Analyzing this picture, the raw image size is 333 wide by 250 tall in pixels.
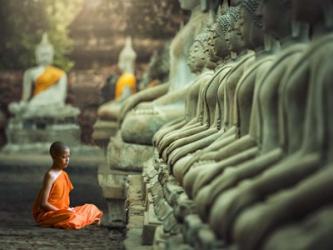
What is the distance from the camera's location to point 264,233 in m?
3.22

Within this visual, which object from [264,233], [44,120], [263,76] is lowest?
[44,120]

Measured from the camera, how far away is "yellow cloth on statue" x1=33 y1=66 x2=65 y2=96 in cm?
2070

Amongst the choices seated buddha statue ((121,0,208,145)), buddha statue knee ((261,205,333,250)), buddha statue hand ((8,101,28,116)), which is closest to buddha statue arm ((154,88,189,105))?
seated buddha statue ((121,0,208,145))

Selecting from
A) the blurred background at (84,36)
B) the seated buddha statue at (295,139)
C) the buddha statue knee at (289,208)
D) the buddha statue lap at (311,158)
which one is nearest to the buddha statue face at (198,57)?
the seated buddha statue at (295,139)

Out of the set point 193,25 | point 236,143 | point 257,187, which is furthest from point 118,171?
point 257,187

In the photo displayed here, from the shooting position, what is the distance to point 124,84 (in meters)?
21.0

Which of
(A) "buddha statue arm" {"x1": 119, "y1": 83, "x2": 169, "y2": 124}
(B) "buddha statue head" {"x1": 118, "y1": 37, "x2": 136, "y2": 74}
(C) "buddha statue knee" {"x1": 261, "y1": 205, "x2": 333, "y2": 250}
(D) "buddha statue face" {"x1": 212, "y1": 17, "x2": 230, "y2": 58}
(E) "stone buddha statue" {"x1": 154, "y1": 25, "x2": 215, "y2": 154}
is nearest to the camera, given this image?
(C) "buddha statue knee" {"x1": 261, "y1": 205, "x2": 333, "y2": 250}

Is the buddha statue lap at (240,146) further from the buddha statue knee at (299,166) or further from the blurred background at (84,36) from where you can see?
the blurred background at (84,36)

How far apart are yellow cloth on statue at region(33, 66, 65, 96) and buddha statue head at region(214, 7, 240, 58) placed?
13523 mm

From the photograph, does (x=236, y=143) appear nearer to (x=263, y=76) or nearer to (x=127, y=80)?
(x=263, y=76)

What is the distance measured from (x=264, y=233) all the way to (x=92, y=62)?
1860 cm

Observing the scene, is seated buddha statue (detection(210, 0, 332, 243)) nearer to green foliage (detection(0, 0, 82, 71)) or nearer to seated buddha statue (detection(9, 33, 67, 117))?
seated buddha statue (detection(9, 33, 67, 117))

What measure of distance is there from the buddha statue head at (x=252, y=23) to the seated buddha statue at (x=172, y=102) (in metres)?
4.64

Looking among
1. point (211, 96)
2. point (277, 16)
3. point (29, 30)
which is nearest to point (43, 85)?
point (29, 30)
